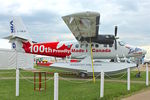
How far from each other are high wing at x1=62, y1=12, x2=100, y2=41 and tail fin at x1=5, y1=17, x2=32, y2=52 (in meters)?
6.81

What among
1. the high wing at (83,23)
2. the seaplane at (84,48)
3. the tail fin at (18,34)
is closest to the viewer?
the high wing at (83,23)

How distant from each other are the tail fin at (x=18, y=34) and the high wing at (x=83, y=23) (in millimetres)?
6811

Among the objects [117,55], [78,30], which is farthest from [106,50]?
[78,30]

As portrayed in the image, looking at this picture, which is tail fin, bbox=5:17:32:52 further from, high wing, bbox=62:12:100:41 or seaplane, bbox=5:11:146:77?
high wing, bbox=62:12:100:41

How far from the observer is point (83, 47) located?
1897 centimetres

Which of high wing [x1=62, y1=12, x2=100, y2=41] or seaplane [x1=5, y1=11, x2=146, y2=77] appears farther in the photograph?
seaplane [x1=5, y1=11, x2=146, y2=77]

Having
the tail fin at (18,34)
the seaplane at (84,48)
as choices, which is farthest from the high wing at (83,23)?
the tail fin at (18,34)

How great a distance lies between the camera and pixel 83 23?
47.4ft

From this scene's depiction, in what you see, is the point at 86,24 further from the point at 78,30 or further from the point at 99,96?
the point at 99,96

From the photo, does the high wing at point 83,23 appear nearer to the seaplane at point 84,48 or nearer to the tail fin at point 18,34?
the seaplane at point 84,48

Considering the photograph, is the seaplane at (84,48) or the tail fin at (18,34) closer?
the seaplane at (84,48)

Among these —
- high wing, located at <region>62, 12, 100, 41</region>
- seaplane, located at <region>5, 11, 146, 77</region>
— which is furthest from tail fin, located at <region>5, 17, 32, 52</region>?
high wing, located at <region>62, 12, 100, 41</region>

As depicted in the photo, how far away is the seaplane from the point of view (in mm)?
15688

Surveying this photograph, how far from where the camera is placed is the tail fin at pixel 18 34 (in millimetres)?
20794
